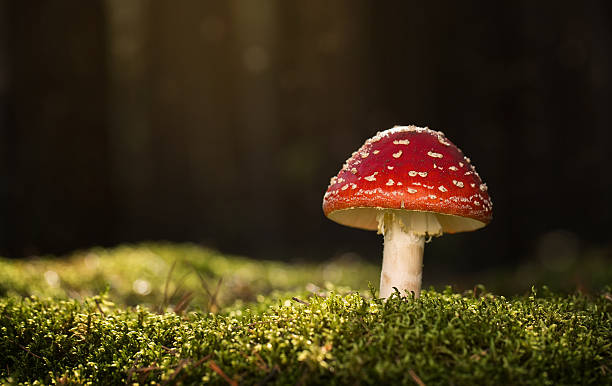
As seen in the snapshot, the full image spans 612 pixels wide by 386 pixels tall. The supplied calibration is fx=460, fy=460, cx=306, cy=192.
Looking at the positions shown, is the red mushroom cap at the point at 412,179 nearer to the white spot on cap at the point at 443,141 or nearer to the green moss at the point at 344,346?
the white spot on cap at the point at 443,141

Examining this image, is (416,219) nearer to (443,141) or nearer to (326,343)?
(443,141)

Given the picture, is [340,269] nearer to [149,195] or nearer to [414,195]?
[414,195]

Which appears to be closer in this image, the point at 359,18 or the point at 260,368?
the point at 260,368

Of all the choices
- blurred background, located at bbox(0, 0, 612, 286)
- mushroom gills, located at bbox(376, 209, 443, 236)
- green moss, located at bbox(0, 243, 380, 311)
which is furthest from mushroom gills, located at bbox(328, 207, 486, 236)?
blurred background, located at bbox(0, 0, 612, 286)

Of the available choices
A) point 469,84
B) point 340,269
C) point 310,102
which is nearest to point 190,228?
point 310,102

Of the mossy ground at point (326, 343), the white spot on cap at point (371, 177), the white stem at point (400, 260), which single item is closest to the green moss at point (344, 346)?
the mossy ground at point (326, 343)

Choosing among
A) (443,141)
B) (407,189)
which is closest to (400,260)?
(407,189)
